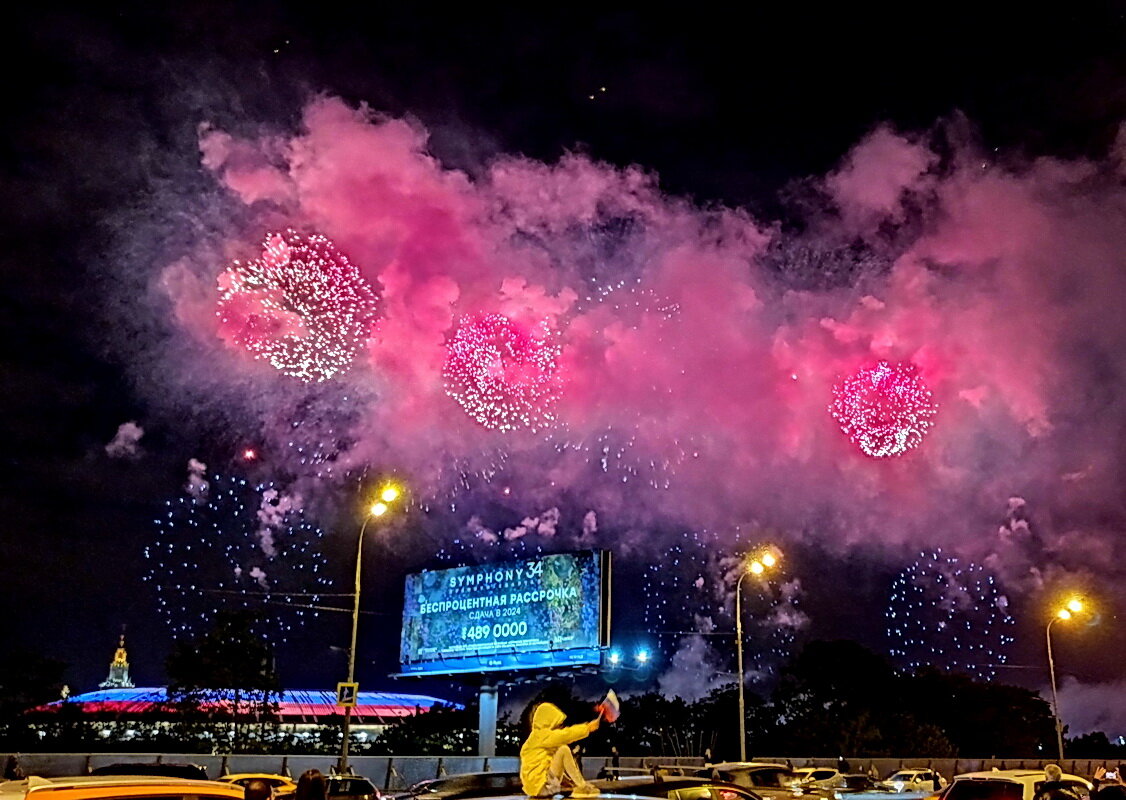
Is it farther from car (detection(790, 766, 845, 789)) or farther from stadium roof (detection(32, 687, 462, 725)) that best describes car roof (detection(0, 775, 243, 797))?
stadium roof (detection(32, 687, 462, 725))

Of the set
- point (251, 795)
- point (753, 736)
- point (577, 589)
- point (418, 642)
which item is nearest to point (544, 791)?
point (251, 795)

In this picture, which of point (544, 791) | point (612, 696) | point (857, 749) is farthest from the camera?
point (857, 749)

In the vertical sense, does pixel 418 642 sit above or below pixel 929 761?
above

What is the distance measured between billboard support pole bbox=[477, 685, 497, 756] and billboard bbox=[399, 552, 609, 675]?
1.61 m

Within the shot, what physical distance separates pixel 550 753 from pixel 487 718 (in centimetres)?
3941

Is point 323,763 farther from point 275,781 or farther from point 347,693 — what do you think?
point 275,781

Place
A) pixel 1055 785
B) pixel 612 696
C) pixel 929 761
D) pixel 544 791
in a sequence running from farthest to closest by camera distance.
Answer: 1. pixel 929 761
2. pixel 1055 785
3. pixel 544 791
4. pixel 612 696

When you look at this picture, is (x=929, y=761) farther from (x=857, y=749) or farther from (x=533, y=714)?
(x=533, y=714)

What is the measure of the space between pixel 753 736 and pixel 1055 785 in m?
53.3

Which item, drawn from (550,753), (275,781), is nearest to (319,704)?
(275,781)

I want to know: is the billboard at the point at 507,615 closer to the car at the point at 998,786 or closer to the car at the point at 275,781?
the car at the point at 275,781

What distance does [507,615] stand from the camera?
45938 millimetres

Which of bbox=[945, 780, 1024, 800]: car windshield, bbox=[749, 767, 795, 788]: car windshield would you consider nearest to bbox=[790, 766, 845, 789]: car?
bbox=[749, 767, 795, 788]: car windshield

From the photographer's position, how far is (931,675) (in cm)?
8200
